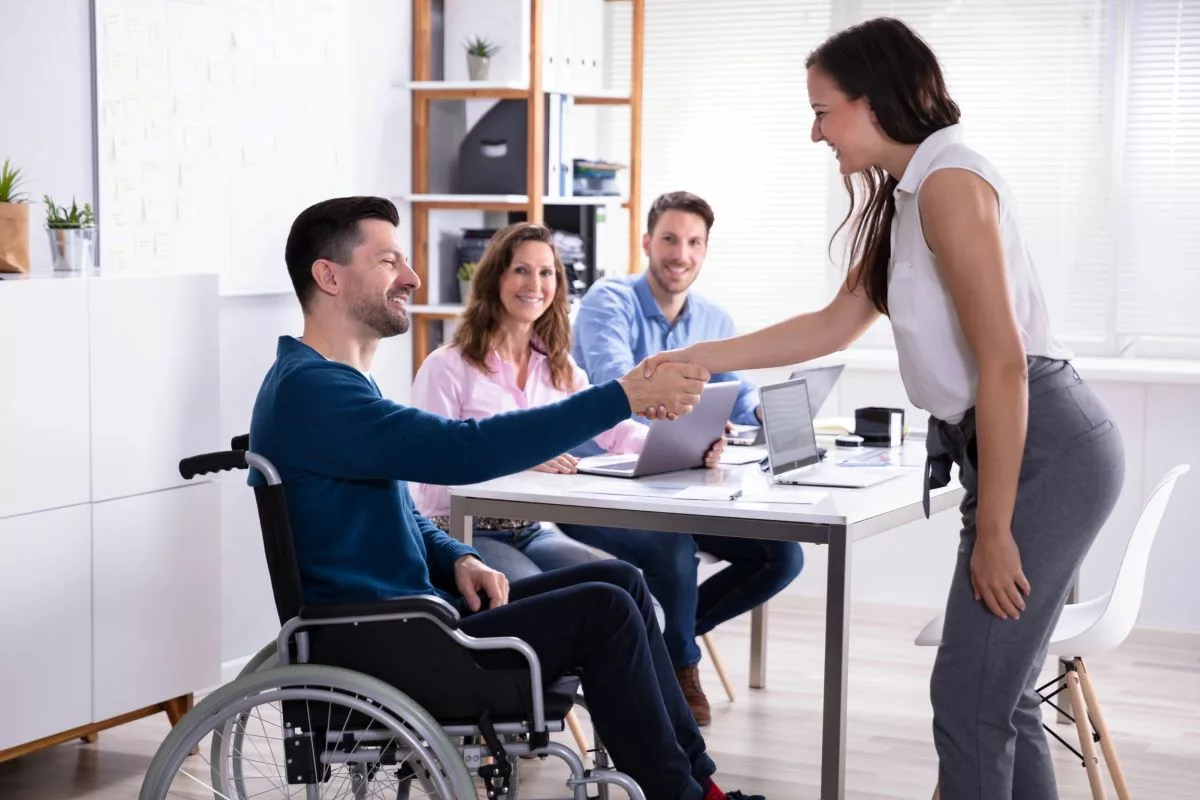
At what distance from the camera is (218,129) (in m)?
3.98

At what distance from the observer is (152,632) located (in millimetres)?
3420

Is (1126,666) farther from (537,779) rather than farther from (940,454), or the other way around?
(940,454)

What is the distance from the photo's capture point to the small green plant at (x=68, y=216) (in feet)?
10.8

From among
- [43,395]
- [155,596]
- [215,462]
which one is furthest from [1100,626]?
[43,395]

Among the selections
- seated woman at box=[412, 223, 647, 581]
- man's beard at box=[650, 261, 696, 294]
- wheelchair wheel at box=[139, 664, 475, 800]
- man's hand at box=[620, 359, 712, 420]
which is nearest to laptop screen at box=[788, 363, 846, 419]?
seated woman at box=[412, 223, 647, 581]

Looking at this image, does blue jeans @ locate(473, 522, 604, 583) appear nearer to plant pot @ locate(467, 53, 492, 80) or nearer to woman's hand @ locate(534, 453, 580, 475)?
woman's hand @ locate(534, 453, 580, 475)

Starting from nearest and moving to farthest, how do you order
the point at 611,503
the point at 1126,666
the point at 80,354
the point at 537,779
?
1. the point at 611,503
2. the point at 80,354
3. the point at 537,779
4. the point at 1126,666

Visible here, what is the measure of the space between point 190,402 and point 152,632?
0.55 m

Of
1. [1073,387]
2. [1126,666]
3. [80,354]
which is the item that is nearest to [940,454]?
[1073,387]

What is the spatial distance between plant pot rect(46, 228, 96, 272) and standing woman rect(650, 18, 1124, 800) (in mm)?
1884

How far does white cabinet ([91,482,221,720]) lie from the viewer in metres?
3.29

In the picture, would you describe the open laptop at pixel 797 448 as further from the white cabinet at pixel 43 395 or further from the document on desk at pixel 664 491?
the white cabinet at pixel 43 395

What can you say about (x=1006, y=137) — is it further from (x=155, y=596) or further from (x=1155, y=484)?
(x=155, y=596)

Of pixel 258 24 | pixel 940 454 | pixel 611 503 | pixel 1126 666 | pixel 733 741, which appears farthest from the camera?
pixel 1126 666
